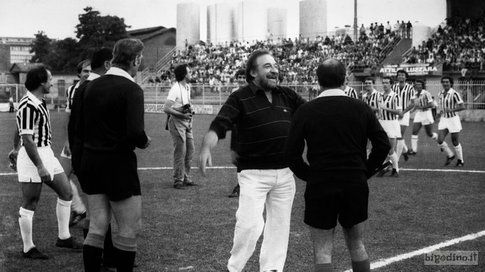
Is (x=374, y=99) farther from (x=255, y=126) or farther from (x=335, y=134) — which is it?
(x=335, y=134)

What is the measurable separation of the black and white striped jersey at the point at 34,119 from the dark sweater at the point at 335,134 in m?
3.16

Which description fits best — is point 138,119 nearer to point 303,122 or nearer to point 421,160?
point 303,122

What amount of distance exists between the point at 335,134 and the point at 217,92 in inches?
1635

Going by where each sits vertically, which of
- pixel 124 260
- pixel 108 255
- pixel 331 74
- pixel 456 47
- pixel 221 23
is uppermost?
pixel 221 23

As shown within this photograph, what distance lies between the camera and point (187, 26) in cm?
7181

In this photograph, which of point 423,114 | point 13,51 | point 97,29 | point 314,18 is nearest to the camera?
point 423,114

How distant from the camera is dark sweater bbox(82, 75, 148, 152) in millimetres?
5102

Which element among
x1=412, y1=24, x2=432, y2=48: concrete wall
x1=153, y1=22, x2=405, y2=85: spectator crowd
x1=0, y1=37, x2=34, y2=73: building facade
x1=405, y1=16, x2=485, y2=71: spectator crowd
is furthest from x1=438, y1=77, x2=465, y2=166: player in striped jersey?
x1=0, y1=37, x2=34, y2=73: building facade

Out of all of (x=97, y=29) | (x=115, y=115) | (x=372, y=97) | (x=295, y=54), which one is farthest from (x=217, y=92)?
(x=115, y=115)

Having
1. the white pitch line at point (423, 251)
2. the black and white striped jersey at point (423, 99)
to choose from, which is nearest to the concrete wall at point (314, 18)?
the black and white striped jersey at point (423, 99)

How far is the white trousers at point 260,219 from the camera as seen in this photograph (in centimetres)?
579

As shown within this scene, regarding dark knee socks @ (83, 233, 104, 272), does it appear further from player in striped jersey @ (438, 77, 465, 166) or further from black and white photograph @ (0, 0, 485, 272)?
player in striped jersey @ (438, 77, 465, 166)

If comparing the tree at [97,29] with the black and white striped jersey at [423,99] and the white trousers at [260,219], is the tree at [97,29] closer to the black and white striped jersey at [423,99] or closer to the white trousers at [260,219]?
the black and white striped jersey at [423,99]

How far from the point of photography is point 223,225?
866 centimetres
